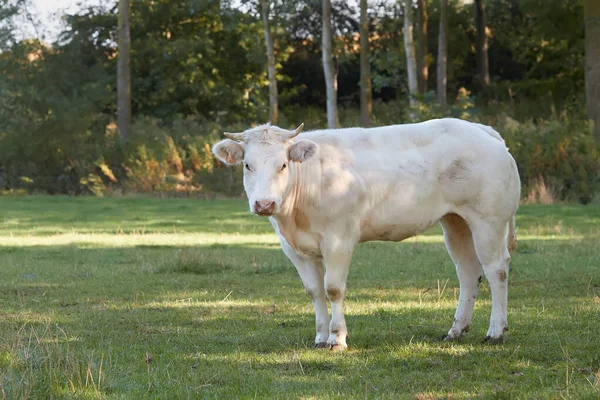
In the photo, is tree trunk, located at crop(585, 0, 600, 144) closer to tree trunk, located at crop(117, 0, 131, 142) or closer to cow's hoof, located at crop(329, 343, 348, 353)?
tree trunk, located at crop(117, 0, 131, 142)

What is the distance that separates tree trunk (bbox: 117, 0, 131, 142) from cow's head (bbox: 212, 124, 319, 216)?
2890cm

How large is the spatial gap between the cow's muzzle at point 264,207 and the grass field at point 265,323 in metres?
1.21

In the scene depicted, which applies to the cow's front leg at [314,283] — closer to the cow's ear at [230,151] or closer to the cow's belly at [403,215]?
the cow's belly at [403,215]

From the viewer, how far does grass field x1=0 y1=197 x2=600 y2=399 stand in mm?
6715

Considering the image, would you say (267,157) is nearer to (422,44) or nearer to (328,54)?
(328,54)

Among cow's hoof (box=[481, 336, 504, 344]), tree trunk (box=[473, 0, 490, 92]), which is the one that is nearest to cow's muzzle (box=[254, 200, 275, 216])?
cow's hoof (box=[481, 336, 504, 344])

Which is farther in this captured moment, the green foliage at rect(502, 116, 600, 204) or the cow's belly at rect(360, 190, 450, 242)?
the green foliage at rect(502, 116, 600, 204)

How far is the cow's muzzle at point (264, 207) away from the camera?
7.91 m

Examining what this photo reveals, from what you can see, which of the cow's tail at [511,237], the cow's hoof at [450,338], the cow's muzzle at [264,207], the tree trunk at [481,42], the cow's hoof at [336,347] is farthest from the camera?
the tree trunk at [481,42]

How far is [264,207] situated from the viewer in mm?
7906

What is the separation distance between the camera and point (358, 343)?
838 centimetres

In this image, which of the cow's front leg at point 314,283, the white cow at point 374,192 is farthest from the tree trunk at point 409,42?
the cow's front leg at point 314,283

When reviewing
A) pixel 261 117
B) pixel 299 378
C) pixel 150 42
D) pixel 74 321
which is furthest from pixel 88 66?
pixel 299 378

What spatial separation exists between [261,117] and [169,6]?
750cm
